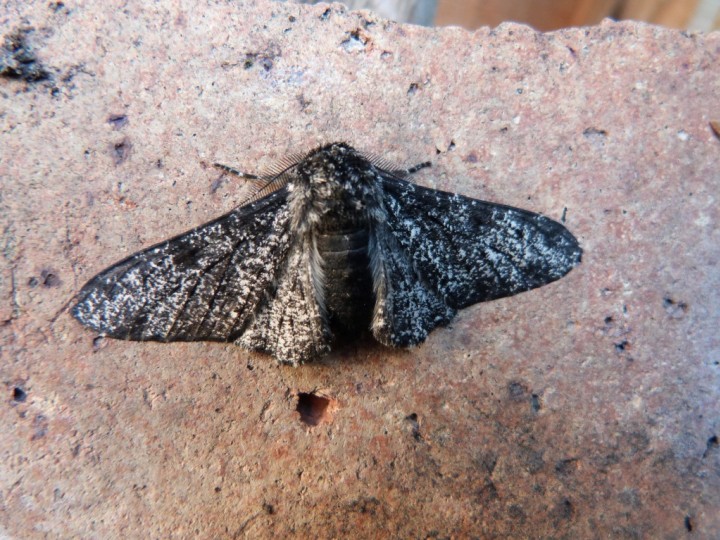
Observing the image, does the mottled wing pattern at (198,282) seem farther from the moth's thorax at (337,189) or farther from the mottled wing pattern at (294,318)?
the moth's thorax at (337,189)

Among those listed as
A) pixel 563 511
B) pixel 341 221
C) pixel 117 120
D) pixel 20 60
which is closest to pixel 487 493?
pixel 563 511

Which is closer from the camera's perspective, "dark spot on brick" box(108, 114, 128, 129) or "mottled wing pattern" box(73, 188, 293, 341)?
"mottled wing pattern" box(73, 188, 293, 341)

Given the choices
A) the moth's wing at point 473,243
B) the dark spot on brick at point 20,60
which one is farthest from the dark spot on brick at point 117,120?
the moth's wing at point 473,243

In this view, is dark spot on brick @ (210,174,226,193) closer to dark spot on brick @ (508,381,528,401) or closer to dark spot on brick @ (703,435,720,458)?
dark spot on brick @ (508,381,528,401)

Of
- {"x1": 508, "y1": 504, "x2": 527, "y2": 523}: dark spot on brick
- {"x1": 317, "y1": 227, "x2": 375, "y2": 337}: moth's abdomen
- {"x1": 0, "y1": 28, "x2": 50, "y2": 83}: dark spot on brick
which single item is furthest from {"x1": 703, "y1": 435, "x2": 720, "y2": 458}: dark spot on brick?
{"x1": 0, "y1": 28, "x2": 50, "y2": 83}: dark spot on brick

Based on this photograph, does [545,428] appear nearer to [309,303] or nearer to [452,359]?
[452,359]

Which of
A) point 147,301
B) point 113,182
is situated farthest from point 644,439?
point 113,182

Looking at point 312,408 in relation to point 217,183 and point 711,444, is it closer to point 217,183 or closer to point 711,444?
point 217,183
